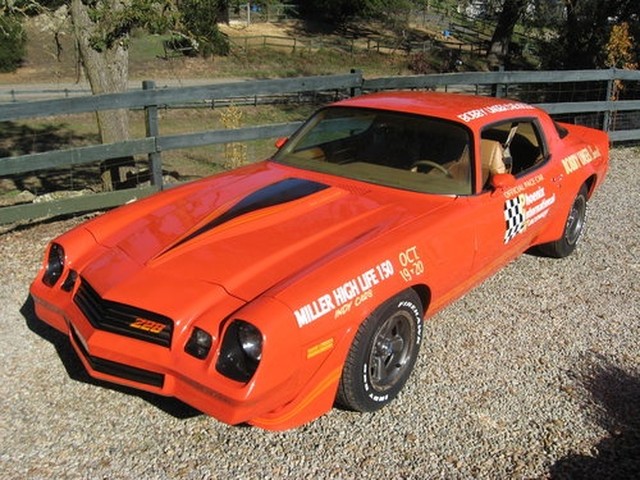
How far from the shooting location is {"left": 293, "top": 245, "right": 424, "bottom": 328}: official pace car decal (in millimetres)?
3062

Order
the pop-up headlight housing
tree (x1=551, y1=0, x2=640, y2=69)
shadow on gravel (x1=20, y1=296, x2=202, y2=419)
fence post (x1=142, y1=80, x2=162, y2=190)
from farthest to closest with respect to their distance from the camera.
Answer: tree (x1=551, y1=0, x2=640, y2=69) → fence post (x1=142, y1=80, x2=162, y2=190) → shadow on gravel (x1=20, y1=296, x2=202, y2=419) → the pop-up headlight housing

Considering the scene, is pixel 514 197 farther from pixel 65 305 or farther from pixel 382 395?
pixel 65 305

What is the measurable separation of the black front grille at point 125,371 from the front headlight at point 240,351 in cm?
34

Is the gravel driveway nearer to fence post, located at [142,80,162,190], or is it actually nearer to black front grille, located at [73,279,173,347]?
black front grille, located at [73,279,173,347]

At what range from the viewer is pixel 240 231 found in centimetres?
371

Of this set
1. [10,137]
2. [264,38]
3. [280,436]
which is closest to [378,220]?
[280,436]

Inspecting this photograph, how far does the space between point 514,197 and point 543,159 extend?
81 cm

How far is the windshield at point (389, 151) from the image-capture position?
4312mm

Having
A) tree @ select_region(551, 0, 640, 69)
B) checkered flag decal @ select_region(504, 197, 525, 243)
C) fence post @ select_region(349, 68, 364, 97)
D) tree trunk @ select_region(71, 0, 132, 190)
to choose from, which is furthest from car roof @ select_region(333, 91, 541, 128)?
tree @ select_region(551, 0, 640, 69)

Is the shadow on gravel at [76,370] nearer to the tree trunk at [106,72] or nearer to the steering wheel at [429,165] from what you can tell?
the steering wheel at [429,165]

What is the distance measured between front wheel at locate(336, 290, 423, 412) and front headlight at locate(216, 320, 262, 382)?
23.1 inches

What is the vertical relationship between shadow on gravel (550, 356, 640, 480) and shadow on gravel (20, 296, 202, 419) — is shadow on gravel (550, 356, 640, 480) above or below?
below

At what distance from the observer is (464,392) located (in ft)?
12.6

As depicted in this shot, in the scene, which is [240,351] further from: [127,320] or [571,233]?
[571,233]
